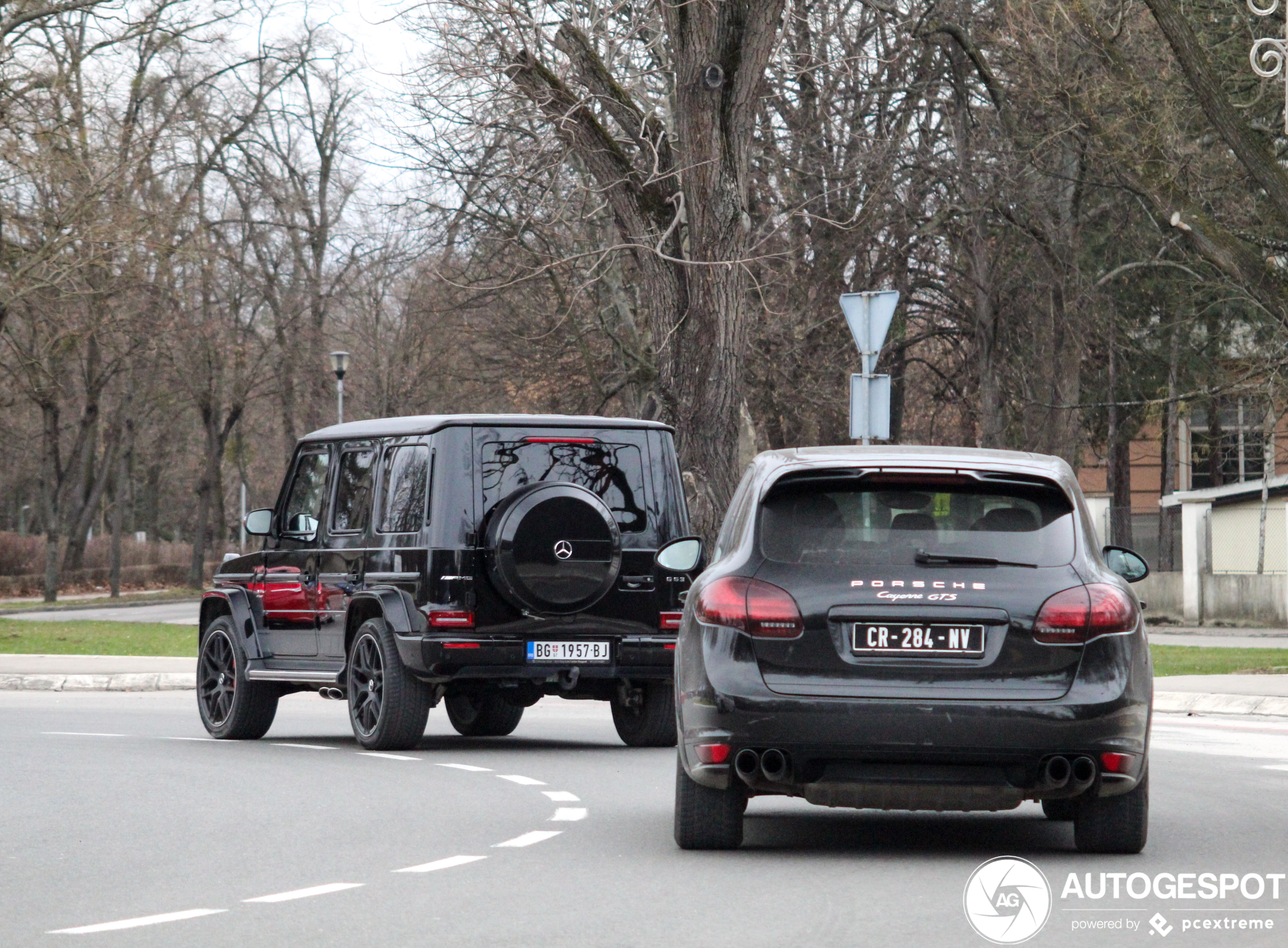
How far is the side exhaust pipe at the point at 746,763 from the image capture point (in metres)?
7.88

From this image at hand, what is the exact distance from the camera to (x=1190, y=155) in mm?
25312

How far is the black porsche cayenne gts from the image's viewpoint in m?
7.75

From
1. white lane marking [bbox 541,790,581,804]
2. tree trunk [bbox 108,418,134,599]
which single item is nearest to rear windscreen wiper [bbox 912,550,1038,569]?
white lane marking [bbox 541,790,581,804]

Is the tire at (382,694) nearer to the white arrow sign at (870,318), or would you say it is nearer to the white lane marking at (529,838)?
the white lane marking at (529,838)

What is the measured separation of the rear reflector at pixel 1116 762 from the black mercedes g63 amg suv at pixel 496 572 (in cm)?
567

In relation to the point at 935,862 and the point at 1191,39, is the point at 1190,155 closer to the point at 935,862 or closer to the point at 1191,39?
the point at 1191,39

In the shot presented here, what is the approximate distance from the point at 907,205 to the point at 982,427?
11.8 ft

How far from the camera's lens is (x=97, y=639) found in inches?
1172

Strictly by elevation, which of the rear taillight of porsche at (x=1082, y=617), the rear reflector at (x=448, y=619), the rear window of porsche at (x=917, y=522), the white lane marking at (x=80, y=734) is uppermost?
the rear window of porsche at (x=917, y=522)

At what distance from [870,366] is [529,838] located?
8293 millimetres

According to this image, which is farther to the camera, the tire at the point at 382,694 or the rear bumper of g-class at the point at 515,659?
the tire at the point at 382,694

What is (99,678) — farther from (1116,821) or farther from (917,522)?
(1116,821)

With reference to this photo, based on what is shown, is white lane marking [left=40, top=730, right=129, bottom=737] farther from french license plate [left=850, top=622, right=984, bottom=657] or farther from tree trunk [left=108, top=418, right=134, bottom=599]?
tree trunk [left=108, top=418, right=134, bottom=599]

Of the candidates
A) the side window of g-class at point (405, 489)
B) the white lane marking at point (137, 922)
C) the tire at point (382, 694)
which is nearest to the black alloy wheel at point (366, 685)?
the tire at point (382, 694)
